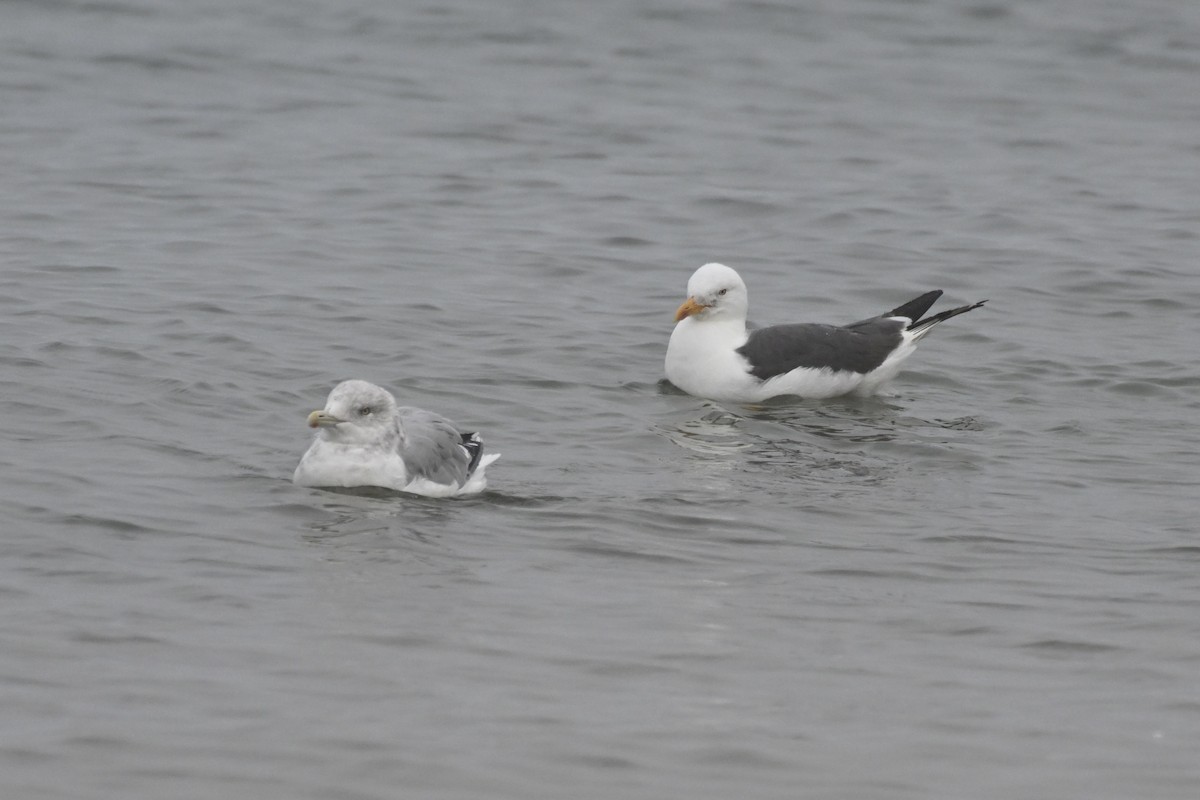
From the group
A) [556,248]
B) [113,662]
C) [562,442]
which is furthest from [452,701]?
[556,248]

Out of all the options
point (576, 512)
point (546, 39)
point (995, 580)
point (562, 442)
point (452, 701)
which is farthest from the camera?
point (546, 39)

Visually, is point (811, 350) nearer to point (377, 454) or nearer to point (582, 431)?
point (582, 431)

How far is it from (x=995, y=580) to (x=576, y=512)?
2185mm

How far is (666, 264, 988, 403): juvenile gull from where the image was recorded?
41.4 ft

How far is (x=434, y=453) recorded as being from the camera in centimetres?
990

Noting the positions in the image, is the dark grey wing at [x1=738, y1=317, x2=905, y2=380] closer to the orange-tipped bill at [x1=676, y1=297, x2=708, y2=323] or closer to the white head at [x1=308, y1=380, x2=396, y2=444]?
the orange-tipped bill at [x1=676, y1=297, x2=708, y2=323]

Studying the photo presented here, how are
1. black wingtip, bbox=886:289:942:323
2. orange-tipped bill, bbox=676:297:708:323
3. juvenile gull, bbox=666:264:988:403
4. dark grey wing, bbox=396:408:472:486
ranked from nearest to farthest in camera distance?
dark grey wing, bbox=396:408:472:486, juvenile gull, bbox=666:264:988:403, orange-tipped bill, bbox=676:297:708:323, black wingtip, bbox=886:289:942:323

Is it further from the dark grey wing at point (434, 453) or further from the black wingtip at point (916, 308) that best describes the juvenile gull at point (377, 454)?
the black wingtip at point (916, 308)

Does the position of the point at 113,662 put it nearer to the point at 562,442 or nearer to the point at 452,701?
the point at 452,701

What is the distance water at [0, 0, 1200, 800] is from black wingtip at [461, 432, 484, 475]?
0.18 m

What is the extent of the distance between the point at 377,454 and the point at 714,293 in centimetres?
399

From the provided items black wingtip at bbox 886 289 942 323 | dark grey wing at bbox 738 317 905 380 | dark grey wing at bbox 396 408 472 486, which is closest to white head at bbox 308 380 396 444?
dark grey wing at bbox 396 408 472 486

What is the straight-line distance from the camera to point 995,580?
862cm

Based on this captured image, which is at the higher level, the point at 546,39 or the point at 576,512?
the point at 546,39
